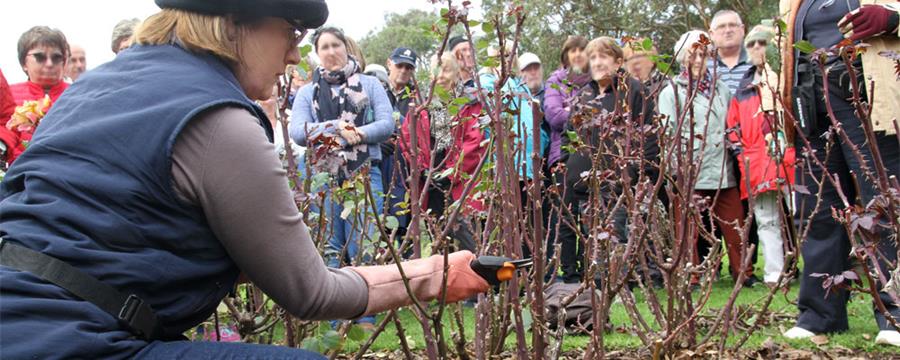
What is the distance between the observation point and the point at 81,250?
63.1 inches

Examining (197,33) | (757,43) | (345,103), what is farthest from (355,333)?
(757,43)

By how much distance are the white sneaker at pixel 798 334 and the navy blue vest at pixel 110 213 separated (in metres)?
3.02

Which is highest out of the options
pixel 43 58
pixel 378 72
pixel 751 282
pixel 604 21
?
pixel 604 21

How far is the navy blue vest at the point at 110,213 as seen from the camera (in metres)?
1.60

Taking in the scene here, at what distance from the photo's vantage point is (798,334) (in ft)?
13.0

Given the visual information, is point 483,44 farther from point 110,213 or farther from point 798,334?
point 798,334

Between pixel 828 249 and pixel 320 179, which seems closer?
pixel 320 179

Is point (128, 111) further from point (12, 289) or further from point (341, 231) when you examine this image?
point (341, 231)

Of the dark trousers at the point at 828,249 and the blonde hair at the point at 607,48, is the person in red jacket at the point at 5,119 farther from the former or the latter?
the dark trousers at the point at 828,249

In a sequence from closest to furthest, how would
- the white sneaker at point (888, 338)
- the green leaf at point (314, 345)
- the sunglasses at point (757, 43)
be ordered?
the green leaf at point (314, 345)
the white sneaker at point (888, 338)
the sunglasses at point (757, 43)

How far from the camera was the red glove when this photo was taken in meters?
3.32

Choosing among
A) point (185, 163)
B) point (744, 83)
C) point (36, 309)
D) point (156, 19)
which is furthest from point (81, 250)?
point (744, 83)

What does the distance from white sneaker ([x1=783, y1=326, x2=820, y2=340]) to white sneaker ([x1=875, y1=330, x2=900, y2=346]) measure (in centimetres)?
29

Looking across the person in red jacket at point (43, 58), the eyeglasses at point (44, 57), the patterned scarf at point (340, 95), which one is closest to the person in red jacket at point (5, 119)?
the person in red jacket at point (43, 58)
